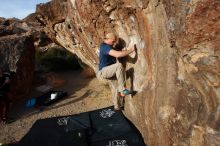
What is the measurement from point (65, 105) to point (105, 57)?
5.54 metres

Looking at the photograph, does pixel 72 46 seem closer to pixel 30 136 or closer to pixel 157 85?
pixel 30 136

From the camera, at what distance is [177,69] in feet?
22.1

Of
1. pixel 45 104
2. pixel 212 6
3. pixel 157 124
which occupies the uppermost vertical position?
pixel 212 6

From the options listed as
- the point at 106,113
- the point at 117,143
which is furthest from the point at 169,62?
the point at 106,113

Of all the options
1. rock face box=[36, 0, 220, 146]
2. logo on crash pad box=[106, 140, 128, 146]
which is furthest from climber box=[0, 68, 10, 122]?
logo on crash pad box=[106, 140, 128, 146]

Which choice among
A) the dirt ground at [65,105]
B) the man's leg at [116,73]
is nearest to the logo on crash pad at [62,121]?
the man's leg at [116,73]

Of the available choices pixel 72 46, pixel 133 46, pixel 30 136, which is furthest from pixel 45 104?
pixel 133 46

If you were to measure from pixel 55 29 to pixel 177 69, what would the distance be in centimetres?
878

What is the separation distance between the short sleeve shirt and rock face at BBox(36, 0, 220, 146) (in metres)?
0.52

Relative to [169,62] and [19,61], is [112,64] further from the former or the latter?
[19,61]

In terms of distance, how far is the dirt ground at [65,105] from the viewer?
1217cm

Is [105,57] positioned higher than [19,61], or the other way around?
[105,57]

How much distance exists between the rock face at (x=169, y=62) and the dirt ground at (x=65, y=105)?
4.22 metres

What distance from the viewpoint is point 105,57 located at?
906cm
